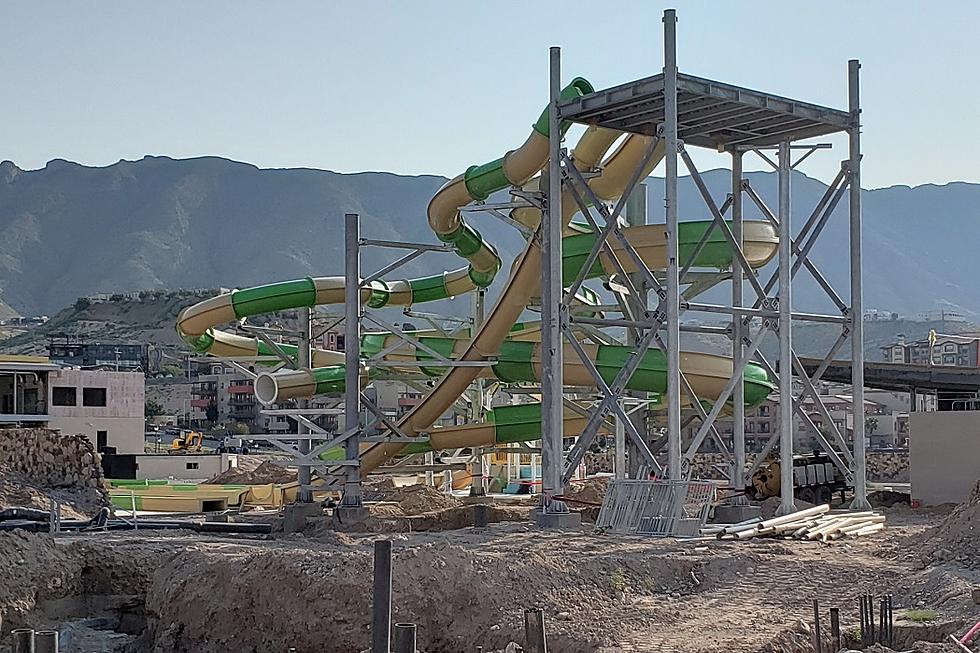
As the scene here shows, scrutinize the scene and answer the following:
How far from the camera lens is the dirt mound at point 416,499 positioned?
35812 millimetres

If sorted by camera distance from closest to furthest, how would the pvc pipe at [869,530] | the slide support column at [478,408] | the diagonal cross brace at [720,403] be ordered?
the pvc pipe at [869,530] < the diagonal cross brace at [720,403] < the slide support column at [478,408]

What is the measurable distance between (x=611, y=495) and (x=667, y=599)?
629cm

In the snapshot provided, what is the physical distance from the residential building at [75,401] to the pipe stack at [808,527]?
35830 mm

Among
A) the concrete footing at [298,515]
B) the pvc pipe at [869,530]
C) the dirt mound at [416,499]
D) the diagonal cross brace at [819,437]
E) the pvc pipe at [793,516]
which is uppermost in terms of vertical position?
the diagonal cross brace at [819,437]

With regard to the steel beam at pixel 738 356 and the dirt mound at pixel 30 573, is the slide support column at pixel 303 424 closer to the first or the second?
the dirt mound at pixel 30 573

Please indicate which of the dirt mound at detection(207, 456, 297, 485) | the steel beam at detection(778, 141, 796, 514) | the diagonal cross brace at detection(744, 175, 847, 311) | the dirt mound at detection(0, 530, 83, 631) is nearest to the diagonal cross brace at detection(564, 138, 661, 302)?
the steel beam at detection(778, 141, 796, 514)

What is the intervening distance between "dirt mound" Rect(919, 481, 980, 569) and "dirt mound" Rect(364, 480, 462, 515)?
1622cm

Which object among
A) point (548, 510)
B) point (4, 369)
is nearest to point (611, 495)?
point (548, 510)

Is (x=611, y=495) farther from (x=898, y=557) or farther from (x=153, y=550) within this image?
(x=153, y=550)

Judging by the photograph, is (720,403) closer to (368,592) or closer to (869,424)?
(368,592)

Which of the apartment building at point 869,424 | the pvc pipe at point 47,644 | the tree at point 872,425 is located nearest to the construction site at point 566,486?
the pvc pipe at point 47,644

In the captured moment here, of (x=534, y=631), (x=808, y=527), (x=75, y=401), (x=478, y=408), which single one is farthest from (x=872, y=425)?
(x=534, y=631)

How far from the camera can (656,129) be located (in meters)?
27.3

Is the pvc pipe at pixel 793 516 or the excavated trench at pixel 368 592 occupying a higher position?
the pvc pipe at pixel 793 516
